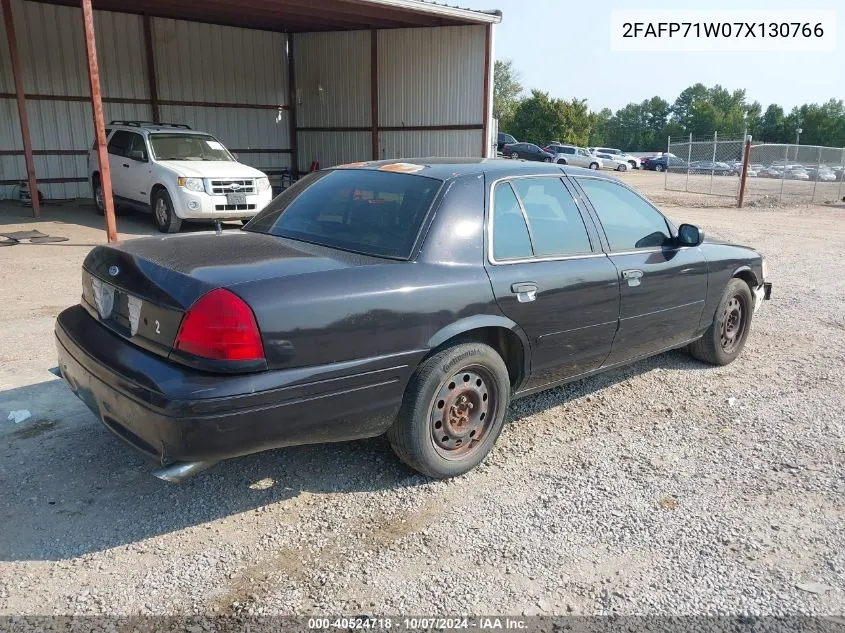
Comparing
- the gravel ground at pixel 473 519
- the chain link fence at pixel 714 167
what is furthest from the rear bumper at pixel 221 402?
the chain link fence at pixel 714 167

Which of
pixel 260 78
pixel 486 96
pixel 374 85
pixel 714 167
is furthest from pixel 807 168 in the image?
pixel 260 78

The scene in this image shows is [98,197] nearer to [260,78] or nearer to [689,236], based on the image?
[260,78]

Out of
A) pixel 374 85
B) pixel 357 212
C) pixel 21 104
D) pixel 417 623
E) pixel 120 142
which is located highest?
pixel 374 85

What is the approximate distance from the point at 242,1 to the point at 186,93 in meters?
4.75

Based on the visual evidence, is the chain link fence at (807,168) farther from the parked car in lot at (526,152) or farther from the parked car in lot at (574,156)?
the parked car in lot at (574,156)

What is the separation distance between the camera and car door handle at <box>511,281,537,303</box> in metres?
3.53

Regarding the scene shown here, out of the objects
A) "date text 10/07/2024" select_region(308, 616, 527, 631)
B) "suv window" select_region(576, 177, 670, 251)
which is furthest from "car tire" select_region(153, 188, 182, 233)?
"date text 10/07/2024" select_region(308, 616, 527, 631)

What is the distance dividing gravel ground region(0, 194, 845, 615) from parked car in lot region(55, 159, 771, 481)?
1.20 feet

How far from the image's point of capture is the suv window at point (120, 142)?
12.1m

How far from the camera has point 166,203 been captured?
36.4ft

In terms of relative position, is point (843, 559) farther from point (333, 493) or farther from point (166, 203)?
point (166, 203)

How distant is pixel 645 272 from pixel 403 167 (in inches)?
66.5

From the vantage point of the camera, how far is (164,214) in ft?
36.9

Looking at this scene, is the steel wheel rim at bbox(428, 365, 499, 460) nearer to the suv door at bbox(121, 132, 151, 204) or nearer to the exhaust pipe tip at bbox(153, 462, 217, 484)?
the exhaust pipe tip at bbox(153, 462, 217, 484)
